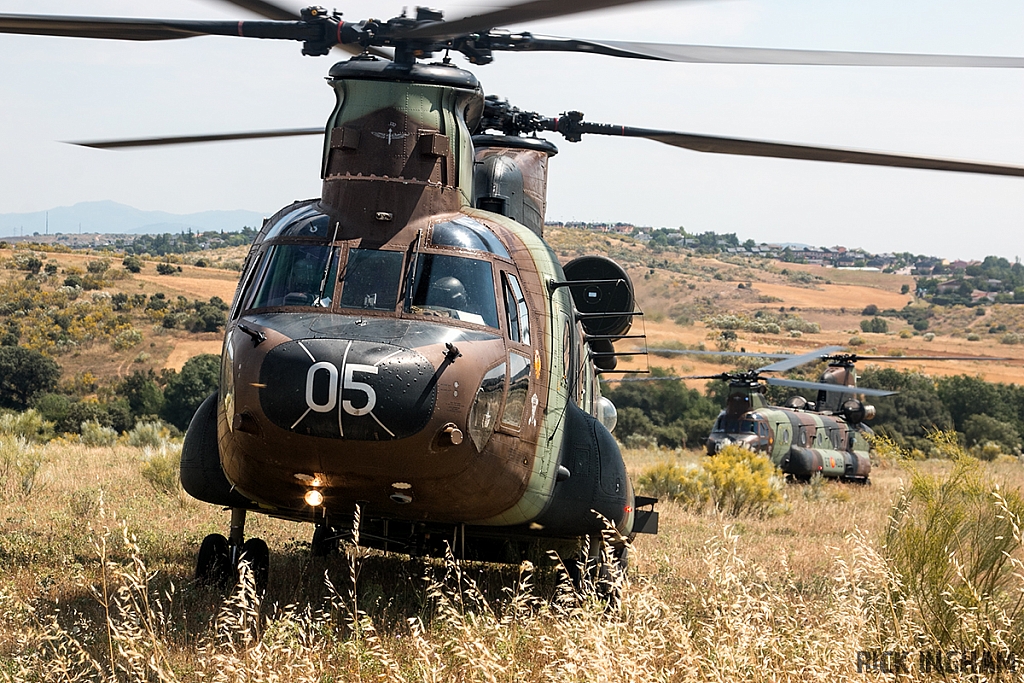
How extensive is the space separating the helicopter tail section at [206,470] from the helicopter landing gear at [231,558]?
0.21 meters

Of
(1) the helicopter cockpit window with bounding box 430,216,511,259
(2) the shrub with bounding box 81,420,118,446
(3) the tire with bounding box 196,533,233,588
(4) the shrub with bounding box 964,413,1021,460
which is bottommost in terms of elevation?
(4) the shrub with bounding box 964,413,1021,460

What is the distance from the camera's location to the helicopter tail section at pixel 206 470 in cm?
760

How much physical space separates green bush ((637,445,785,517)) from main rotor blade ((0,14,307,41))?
33.5ft

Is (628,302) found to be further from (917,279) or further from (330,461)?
(917,279)

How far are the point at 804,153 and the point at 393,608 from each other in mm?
4526

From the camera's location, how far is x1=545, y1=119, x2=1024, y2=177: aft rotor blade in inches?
276

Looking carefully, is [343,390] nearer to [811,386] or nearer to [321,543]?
[321,543]

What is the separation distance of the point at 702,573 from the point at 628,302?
2616 mm

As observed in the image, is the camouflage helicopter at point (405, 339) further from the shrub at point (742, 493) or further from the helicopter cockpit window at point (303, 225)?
the shrub at point (742, 493)

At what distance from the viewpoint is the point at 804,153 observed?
26.4 feet

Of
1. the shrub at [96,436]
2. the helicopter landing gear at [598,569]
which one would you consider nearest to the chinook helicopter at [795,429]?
the shrub at [96,436]

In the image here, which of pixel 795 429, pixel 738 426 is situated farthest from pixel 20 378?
pixel 795 429

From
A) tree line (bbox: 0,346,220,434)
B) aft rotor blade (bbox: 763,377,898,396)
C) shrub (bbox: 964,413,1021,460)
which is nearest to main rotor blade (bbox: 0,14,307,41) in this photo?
aft rotor blade (bbox: 763,377,898,396)

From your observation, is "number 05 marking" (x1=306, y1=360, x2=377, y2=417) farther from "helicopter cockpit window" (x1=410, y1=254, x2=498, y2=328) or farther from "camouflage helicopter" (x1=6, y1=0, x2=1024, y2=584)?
"helicopter cockpit window" (x1=410, y1=254, x2=498, y2=328)
